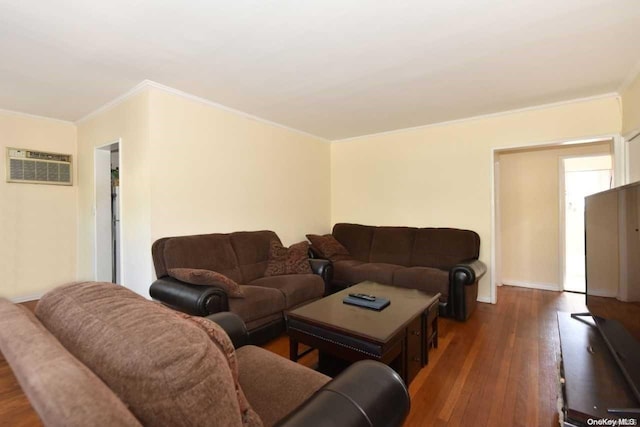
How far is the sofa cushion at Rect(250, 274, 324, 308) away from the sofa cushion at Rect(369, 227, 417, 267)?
48.7 inches

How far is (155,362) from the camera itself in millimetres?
648

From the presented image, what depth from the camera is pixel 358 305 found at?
2307 mm

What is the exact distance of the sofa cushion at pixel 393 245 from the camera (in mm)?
4117

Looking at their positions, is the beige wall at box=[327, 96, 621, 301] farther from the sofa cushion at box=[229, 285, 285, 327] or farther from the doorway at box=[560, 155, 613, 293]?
the sofa cushion at box=[229, 285, 285, 327]

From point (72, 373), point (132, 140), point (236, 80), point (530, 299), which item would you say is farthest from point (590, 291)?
point (132, 140)

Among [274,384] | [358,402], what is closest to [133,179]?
[274,384]

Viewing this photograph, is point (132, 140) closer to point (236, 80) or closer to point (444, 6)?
point (236, 80)

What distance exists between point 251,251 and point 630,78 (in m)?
3.98

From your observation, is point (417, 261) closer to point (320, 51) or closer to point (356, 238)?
point (356, 238)

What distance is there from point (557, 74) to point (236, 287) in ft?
11.0

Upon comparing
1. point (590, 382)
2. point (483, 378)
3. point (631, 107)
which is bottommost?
point (483, 378)

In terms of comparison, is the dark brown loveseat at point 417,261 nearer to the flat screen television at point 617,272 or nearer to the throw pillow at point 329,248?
the throw pillow at point 329,248

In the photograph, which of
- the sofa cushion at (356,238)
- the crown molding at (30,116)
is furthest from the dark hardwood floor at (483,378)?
the crown molding at (30,116)

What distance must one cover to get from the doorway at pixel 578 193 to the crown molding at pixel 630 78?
178 centimetres
